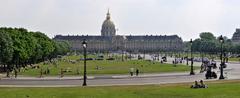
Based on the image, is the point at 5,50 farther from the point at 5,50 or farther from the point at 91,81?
the point at 91,81

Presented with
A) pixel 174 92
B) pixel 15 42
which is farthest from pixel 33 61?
pixel 174 92

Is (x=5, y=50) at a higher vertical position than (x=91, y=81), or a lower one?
higher

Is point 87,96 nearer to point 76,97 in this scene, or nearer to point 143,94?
point 76,97

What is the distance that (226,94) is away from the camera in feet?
103

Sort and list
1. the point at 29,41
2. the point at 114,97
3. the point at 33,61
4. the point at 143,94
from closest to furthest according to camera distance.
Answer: the point at 114,97
the point at 143,94
the point at 29,41
the point at 33,61

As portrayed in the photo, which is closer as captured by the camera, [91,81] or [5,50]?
[91,81]

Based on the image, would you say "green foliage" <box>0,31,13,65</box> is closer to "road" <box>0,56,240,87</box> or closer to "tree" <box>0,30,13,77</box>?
"tree" <box>0,30,13,77</box>

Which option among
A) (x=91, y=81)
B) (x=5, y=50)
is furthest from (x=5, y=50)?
(x=91, y=81)

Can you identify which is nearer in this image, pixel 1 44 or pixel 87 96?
pixel 87 96

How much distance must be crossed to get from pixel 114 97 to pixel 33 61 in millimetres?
78220

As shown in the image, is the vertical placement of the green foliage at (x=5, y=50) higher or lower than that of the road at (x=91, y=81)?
higher

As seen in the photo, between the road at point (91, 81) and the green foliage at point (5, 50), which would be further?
the green foliage at point (5, 50)

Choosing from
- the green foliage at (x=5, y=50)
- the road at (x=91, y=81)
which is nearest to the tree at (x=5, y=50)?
the green foliage at (x=5, y=50)

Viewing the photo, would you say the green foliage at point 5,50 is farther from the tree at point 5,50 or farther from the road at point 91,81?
the road at point 91,81
